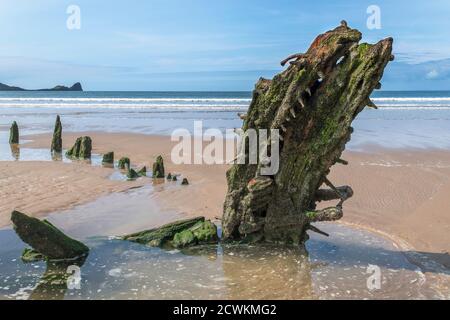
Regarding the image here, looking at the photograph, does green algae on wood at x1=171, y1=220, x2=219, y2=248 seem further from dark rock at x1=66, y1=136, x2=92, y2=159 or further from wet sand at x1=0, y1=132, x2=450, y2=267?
dark rock at x1=66, y1=136, x2=92, y2=159

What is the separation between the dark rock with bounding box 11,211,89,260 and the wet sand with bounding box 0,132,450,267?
307cm

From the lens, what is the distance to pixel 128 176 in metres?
15.3

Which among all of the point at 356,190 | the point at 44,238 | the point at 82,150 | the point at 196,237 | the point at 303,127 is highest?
the point at 303,127

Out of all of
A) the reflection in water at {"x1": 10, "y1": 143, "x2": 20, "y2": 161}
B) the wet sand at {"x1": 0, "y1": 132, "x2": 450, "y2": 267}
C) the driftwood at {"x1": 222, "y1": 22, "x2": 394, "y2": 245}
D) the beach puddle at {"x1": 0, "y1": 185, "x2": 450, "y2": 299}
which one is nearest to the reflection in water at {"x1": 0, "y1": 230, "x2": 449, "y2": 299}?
the beach puddle at {"x1": 0, "y1": 185, "x2": 450, "y2": 299}

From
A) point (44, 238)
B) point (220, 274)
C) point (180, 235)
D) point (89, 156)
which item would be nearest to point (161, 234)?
point (180, 235)

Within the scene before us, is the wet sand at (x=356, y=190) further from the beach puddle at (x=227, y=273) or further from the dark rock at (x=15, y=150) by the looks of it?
the dark rock at (x=15, y=150)

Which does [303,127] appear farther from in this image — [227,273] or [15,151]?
[15,151]

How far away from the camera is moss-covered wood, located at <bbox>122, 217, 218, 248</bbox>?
8.59 metres

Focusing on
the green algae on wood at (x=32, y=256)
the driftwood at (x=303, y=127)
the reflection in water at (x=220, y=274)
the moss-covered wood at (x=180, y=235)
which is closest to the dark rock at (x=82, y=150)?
the reflection in water at (x=220, y=274)

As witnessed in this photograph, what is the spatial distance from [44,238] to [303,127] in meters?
4.55

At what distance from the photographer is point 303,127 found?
7.70 m
